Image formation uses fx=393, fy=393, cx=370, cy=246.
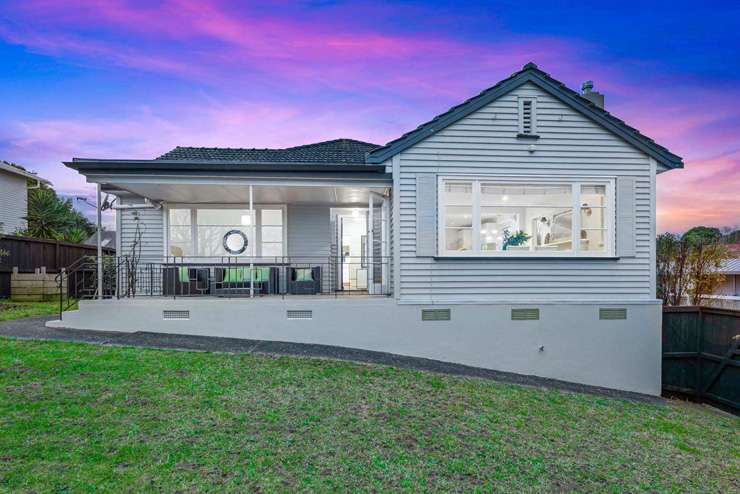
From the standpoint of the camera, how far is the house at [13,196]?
63.5ft

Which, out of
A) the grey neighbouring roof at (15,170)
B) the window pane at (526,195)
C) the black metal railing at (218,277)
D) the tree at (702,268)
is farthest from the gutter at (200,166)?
the grey neighbouring roof at (15,170)

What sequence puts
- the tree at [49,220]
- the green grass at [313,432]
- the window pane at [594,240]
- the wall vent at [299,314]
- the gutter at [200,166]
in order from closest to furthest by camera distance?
the green grass at [313,432]
the gutter at [200,166]
the wall vent at [299,314]
the window pane at [594,240]
the tree at [49,220]

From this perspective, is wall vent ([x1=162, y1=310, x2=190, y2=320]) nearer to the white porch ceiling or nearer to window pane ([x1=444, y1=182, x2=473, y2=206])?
the white porch ceiling

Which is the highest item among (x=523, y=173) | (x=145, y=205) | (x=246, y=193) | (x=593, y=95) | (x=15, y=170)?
(x=15, y=170)

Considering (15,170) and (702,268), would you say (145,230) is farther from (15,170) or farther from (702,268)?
(15,170)

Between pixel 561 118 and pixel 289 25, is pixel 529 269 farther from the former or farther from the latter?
pixel 289 25

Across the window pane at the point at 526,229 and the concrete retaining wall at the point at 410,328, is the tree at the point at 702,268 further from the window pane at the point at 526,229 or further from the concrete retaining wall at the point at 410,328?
the window pane at the point at 526,229

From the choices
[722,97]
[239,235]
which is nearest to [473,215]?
[239,235]

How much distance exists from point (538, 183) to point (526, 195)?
0.31 metres

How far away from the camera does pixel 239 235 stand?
9820 mm

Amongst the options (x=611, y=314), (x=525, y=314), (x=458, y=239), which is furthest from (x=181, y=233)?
(x=611, y=314)

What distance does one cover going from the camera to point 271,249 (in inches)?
394

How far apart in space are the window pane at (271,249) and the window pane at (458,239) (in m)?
4.52

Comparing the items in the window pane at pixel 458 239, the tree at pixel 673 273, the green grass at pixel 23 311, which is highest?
the window pane at pixel 458 239
